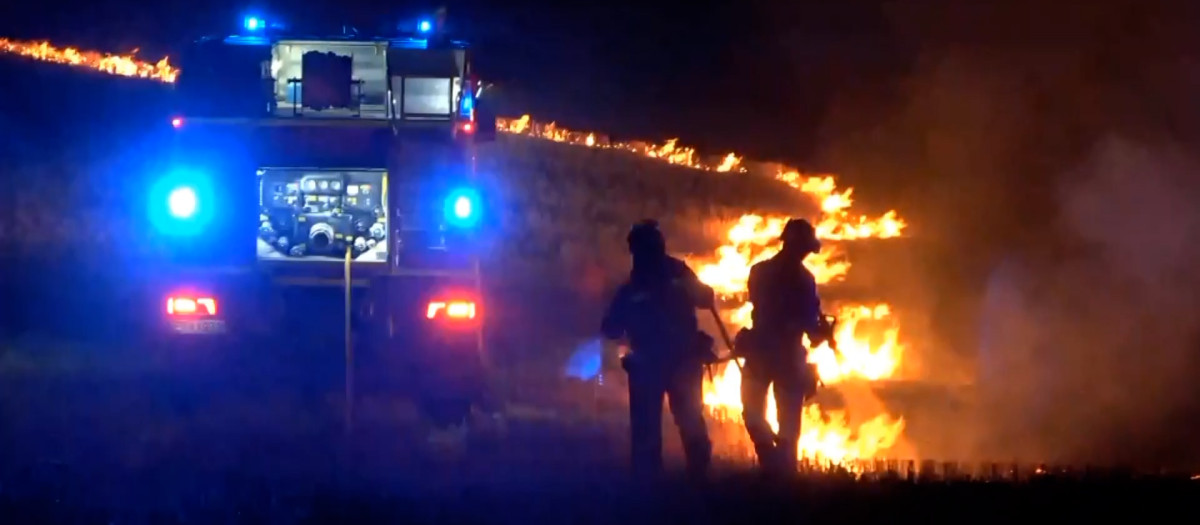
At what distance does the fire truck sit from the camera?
516 inches

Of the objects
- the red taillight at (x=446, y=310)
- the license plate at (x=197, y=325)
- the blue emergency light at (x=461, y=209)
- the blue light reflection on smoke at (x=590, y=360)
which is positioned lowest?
the blue light reflection on smoke at (x=590, y=360)

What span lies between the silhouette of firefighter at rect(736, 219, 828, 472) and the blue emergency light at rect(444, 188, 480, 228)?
3878 mm

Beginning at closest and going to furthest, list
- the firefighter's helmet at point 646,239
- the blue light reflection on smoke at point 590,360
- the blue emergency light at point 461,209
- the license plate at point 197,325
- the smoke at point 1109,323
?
the firefighter's helmet at point 646,239 < the blue light reflection on smoke at point 590,360 < the license plate at point 197,325 < the blue emergency light at point 461,209 < the smoke at point 1109,323

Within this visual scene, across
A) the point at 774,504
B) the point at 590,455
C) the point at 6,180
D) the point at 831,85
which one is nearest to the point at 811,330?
the point at 774,504

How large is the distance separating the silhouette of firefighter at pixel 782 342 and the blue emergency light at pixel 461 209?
153 inches

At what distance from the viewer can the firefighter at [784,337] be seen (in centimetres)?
973

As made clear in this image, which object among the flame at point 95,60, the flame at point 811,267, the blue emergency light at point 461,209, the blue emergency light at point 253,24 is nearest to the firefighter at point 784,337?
the flame at point 811,267

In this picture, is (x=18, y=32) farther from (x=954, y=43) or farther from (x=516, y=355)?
(x=954, y=43)

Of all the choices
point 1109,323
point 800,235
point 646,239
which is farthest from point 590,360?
point 1109,323

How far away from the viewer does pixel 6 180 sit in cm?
3016

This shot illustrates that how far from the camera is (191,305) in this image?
42.3 feet

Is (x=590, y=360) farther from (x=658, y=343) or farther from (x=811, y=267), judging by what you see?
(x=811, y=267)

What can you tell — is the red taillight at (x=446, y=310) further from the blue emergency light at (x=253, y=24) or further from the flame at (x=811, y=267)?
the blue emergency light at (x=253, y=24)

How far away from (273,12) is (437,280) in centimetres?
298
